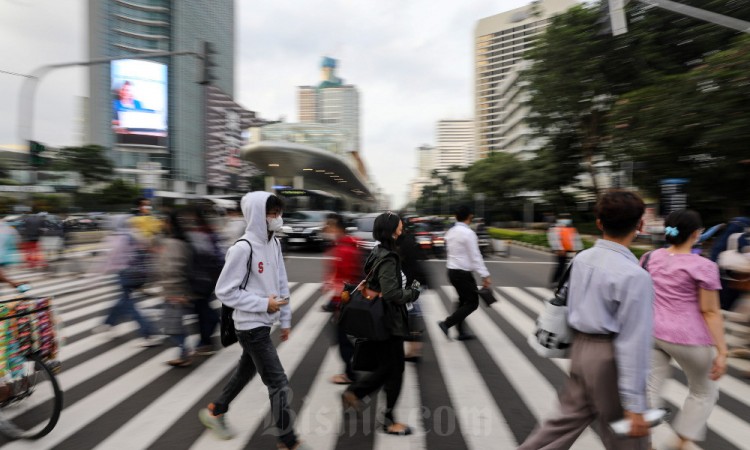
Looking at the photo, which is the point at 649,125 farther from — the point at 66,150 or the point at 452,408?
the point at 66,150

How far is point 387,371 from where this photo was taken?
10.6 feet

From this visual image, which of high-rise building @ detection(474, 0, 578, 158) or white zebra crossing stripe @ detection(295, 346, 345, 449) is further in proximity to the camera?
high-rise building @ detection(474, 0, 578, 158)

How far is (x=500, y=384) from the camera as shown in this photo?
434cm

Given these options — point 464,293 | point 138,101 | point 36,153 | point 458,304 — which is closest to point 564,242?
point 458,304

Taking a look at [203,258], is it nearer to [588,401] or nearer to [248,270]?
[248,270]

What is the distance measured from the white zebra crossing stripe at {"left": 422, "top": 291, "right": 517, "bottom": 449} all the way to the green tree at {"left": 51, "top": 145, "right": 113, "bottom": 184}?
58735 mm

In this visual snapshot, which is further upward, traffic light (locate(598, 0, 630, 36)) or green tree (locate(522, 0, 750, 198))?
green tree (locate(522, 0, 750, 198))

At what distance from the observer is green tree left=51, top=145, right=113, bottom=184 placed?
52625mm

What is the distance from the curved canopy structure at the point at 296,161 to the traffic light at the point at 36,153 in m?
32.9

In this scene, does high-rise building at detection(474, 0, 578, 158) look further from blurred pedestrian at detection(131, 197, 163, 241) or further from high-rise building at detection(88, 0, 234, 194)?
blurred pedestrian at detection(131, 197, 163, 241)

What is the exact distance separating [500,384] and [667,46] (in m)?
19.4

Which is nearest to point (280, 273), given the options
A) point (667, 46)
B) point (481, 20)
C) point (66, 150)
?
point (667, 46)

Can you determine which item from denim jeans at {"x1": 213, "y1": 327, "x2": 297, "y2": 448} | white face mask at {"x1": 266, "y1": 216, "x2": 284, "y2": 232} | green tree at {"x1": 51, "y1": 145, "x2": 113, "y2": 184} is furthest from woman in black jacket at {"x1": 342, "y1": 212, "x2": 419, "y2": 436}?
green tree at {"x1": 51, "y1": 145, "x2": 113, "y2": 184}

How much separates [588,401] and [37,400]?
388 centimetres
